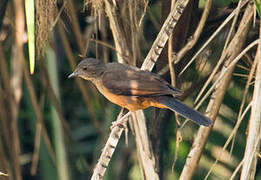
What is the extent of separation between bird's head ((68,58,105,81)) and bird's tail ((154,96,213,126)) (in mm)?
678

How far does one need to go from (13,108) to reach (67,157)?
0.64 metres

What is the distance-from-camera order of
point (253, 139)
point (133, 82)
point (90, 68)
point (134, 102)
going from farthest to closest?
point (90, 68) → point (133, 82) → point (134, 102) → point (253, 139)

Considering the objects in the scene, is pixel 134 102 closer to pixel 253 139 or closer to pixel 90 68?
pixel 90 68

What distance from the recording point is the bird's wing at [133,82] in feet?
11.1

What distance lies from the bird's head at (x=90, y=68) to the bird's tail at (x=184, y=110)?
2.22 feet

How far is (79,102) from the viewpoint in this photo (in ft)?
20.3

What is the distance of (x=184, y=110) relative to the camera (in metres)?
3.14

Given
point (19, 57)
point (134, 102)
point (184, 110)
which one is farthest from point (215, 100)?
point (19, 57)

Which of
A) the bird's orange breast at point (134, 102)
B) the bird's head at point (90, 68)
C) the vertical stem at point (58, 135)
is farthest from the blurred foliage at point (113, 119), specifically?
the bird's orange breast at point (134, 102)

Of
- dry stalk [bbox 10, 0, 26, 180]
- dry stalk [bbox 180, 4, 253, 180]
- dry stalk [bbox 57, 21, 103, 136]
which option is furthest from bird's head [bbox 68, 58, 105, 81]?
dry stalk [bbox 180, 4, 253, 180]

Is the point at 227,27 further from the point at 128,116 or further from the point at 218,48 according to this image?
the point at 128,116

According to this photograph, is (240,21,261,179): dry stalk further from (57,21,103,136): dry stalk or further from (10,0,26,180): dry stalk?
(10,0,26,180): dry stalk

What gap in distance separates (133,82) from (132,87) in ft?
0.15

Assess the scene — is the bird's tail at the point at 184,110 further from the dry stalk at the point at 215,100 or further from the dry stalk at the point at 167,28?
the dry stalk at the point at 167,28
